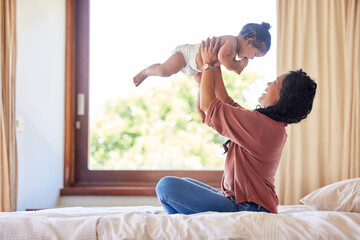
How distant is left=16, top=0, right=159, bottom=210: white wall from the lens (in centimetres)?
284

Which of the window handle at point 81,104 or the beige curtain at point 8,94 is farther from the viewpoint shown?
the window handle at point 81,104

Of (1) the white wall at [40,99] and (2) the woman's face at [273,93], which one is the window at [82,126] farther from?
(2) the woman's face at [273,93]

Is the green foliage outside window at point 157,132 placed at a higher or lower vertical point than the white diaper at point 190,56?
lower

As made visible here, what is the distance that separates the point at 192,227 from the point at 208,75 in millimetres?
623

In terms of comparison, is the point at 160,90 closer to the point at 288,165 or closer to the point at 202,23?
the point at 202,23

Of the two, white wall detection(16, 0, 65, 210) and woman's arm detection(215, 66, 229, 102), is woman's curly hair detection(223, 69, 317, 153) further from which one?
white wall detection(16, 0, 65, 210)

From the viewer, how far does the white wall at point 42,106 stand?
284 cm

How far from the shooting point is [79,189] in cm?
329

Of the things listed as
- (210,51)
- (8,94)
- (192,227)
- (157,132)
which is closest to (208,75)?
(210,51)

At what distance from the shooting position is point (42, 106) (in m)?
3.07

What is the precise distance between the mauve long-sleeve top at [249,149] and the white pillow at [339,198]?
319 millimetres

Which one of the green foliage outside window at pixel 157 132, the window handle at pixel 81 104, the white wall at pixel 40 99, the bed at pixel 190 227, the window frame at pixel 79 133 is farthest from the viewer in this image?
the green foliage outside window at pixel 157 132

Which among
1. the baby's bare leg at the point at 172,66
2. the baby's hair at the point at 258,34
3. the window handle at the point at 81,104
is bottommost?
the window handle at the point at 81,104

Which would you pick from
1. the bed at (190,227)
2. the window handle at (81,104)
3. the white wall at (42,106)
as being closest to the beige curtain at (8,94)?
the white wall at (42,106)
